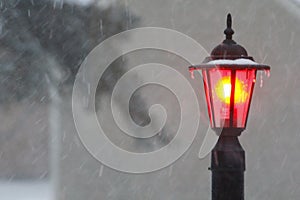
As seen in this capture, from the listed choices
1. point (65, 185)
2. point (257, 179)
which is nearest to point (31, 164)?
point (65, 185)

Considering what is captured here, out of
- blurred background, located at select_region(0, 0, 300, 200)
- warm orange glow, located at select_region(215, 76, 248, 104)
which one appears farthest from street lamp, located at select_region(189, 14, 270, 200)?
blurred background, located at select_region(0, 0, 300, 200)

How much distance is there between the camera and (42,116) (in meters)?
7.87

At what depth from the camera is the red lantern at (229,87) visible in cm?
271

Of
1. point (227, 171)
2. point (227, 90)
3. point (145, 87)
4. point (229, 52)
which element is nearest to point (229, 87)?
point (227, 90)

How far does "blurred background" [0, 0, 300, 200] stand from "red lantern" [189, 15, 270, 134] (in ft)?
14.7

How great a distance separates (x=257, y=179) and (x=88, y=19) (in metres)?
3.39

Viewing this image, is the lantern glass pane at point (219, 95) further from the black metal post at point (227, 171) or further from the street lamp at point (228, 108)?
the black metal post at point (227, 171)

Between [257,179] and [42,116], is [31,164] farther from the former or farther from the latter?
[257,179]

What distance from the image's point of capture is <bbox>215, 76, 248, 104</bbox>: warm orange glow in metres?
2.72

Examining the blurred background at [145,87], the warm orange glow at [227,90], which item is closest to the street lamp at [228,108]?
the warm orange glow at [227,90]

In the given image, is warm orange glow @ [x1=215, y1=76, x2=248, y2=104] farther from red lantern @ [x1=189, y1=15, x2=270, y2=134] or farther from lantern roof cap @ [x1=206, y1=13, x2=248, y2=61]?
lantern roof cap @ [x1=206, y1=13, x2=248, y2=61]

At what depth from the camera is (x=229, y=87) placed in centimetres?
271

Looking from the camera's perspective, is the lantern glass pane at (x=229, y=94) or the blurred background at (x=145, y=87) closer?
the lantern glass pane at (x=229, y=94)

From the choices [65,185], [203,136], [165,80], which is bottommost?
[65,185]
